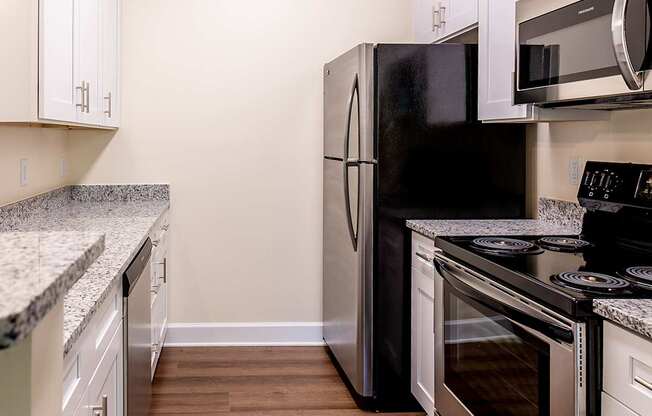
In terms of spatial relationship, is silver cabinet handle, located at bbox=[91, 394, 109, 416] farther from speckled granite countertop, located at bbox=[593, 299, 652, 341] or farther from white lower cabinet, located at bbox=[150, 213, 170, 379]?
white lower cabinet, located at bbox=[150, 213, 170, 379]

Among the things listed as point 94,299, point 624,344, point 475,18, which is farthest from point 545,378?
point 475,18

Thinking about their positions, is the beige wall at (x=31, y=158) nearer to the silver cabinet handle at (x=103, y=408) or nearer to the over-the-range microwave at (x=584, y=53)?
the silver cabinet handle at (x=103, y=408)

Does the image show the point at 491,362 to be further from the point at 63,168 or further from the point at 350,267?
the point at 63,168

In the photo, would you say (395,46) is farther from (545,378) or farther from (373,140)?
(545,378)

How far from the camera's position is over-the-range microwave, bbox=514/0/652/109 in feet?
5.82

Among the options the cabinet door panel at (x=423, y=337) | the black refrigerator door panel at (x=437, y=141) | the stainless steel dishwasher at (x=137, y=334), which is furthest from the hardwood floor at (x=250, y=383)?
the black refrigerator door panel at (x=437, y=141)

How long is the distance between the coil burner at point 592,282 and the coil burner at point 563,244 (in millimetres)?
442

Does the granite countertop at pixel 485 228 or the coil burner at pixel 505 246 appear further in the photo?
the granite countertop at pixel 485 228

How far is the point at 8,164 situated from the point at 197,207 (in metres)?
1.39

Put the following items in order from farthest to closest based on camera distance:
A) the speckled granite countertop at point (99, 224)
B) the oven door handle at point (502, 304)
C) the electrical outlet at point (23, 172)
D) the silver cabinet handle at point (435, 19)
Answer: the silver cabinet handle at point (435, 19), the electrical outlet at point (23, 172), the oven door handle at point (502, 304), the speckled granite countertop at point (99, 224)

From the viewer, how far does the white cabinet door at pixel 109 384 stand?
163 centimetres

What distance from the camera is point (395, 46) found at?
3.08 meters

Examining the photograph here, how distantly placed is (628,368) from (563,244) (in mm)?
926

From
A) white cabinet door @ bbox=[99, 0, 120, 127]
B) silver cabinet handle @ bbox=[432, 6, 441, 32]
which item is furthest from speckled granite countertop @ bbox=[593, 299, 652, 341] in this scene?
white cabinet door @ bbox=[99, 0, 120, 127]
